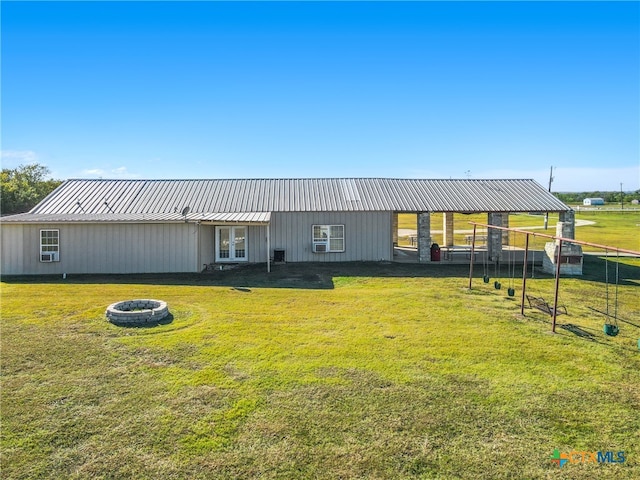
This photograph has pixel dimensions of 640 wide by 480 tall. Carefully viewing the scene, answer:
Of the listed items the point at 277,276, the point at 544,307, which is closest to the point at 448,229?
the point at 277,276

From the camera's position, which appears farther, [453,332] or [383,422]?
[453,332]

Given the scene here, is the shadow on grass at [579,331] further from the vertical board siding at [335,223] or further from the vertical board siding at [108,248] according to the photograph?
the vertical board siding at [108,248]

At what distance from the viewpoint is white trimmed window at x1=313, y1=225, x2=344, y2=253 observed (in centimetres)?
2012

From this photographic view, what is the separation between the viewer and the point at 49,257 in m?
16.7

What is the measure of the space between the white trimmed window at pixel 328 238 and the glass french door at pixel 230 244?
351 centimetres

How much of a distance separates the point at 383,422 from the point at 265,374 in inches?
90.3

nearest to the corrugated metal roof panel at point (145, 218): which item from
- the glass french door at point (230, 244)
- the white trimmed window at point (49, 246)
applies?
the white trimmed window at point (49, 246)

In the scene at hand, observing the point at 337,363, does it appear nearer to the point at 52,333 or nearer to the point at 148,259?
the point at 52,333

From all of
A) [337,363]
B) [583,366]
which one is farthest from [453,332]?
[337,363]

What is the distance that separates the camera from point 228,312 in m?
10.9

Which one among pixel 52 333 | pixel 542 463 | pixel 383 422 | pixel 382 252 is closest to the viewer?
pixel 542 463

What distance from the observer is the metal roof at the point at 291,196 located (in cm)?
2025

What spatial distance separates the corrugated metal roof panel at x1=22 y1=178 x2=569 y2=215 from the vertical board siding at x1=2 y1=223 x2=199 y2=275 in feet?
10.9

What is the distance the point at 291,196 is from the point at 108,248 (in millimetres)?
9103
